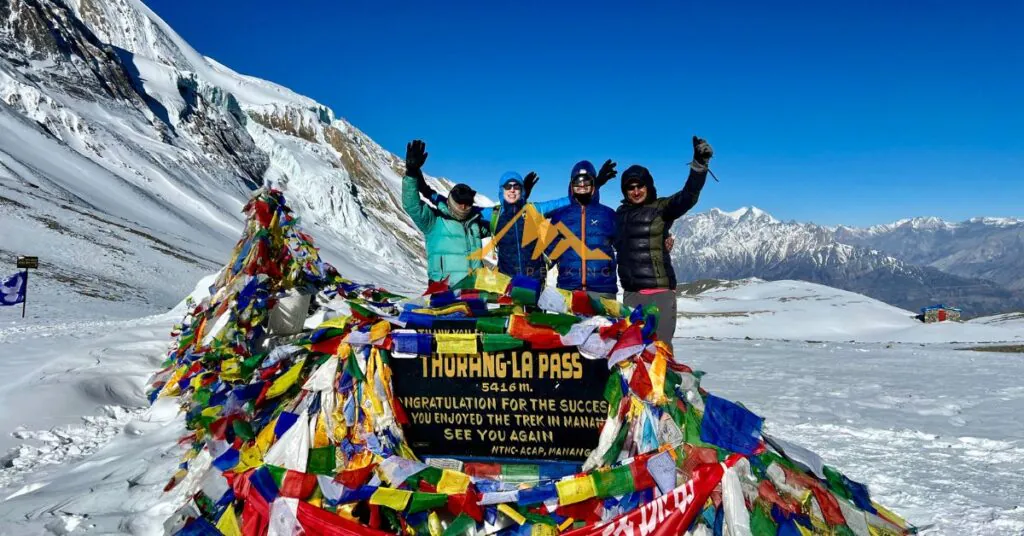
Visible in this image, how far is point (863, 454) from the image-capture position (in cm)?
595

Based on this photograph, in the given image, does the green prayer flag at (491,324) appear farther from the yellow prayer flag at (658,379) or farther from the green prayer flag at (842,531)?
the green prayer flag at (842,531)

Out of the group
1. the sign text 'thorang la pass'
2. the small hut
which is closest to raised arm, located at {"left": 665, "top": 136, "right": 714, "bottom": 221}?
the sign text 'thorang la pass'

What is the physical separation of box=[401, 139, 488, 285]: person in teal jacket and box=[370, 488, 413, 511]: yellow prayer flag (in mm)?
3198

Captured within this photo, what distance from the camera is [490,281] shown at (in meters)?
4.29

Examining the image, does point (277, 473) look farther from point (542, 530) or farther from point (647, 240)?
point (647, 240)

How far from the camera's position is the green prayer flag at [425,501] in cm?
373

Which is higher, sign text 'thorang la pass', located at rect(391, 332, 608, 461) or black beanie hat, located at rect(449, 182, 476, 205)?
black beanie hat, located at rect(449, 182, 476, 205)

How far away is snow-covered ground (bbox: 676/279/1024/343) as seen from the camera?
1150 inches

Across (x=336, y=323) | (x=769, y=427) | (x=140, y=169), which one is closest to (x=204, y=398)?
(x=336, y=323)

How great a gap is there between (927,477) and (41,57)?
→ 10549 centimetres

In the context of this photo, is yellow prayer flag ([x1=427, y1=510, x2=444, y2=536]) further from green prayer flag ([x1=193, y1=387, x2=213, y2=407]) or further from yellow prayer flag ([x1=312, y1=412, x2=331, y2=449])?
green prayer flag ([x1=193, y1=387, x2=213, y2=407])

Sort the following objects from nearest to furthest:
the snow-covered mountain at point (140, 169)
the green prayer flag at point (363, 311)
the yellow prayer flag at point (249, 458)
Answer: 1. the yellow prayer flag at point (249, 458)
2. the green prayer flag at point (363, 311)
3. the snow-covered mountain at point (140, 169)

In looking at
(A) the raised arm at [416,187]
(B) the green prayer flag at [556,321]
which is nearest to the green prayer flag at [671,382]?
(B) the green prayer flag at [556,321]

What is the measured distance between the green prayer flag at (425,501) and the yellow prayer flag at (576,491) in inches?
26.8
